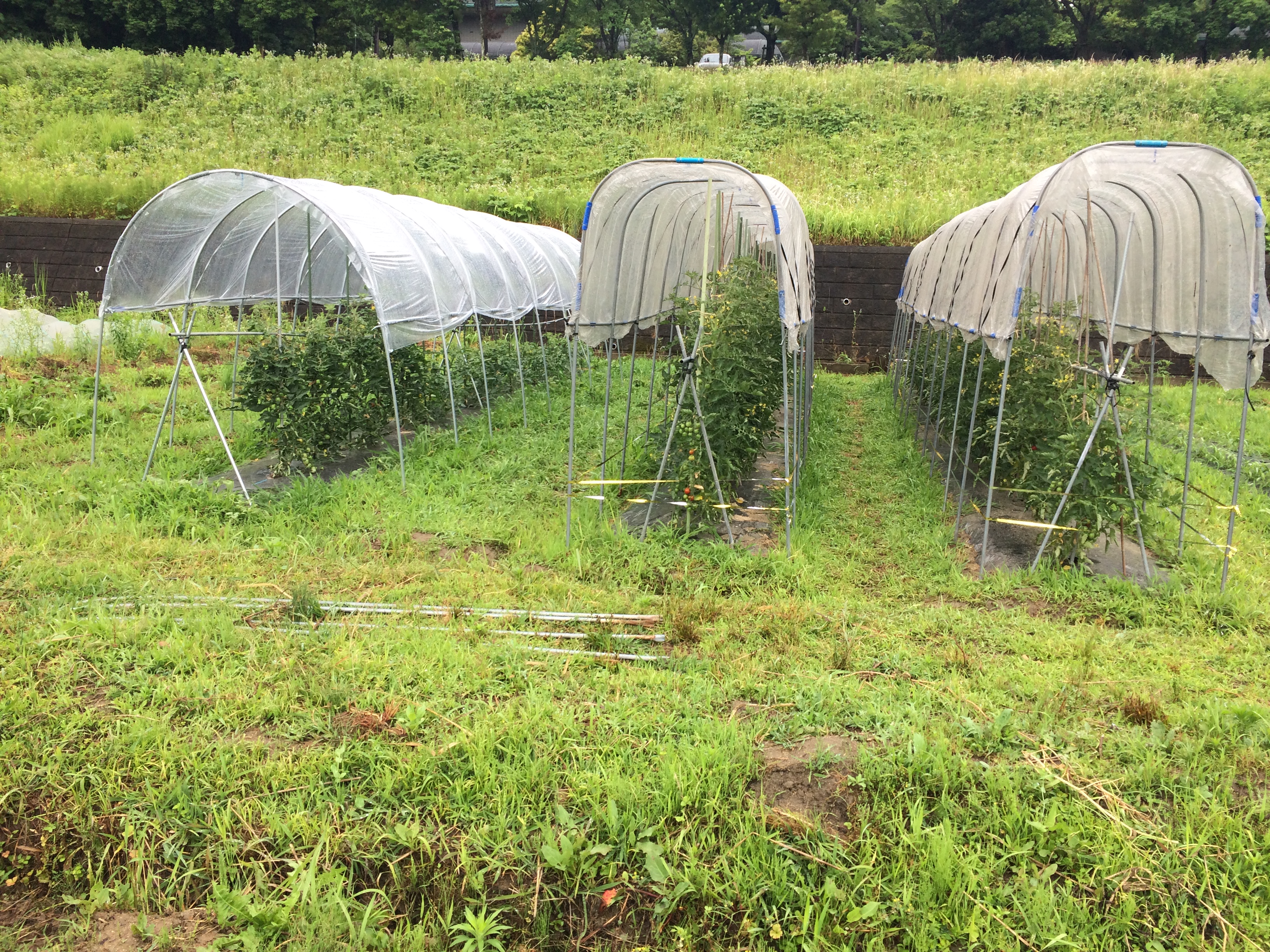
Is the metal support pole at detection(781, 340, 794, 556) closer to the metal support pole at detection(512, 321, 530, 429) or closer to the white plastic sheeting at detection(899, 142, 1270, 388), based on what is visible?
the white plastic sheeting at detection(899, 142, 1270, 388)

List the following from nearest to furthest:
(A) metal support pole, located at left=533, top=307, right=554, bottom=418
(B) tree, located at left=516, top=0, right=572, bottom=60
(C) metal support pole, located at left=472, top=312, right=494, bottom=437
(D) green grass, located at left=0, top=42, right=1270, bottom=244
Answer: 1. (C) metal support pole, located at left=472, top=312, right=494, bottom=437
2. (A) metal support pole, located at left=533, top=307, right=554, bottom=418
3. (D) green grass, located at left=0, top=42, right=1270, bottom=244
4. (B) tree, located at left=516, top=0, right=572, bottom=60

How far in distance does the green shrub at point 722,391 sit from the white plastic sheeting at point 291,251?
2.67 m

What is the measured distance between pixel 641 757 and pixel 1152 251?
20.3 ft

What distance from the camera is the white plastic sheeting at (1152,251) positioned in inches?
223

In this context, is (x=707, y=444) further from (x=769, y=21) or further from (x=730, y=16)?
(x=769, y=21)

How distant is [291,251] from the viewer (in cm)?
968

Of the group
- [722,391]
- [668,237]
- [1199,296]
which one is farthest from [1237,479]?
[668,237]

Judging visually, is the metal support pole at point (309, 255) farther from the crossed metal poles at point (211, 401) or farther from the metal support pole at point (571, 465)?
the metal support pole at point (571, 465)

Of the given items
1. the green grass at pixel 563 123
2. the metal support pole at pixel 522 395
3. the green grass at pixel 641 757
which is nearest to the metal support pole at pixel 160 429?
the green grass at pixel 641 757

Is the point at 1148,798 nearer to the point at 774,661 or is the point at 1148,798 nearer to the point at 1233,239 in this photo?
the point at 774,661

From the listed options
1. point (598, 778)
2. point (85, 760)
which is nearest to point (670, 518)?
point (598, 778)

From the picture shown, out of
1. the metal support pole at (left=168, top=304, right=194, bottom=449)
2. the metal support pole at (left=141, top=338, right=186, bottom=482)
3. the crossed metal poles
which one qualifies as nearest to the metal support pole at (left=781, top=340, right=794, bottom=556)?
the crossed metal poles

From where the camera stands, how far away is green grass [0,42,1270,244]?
60.3ft

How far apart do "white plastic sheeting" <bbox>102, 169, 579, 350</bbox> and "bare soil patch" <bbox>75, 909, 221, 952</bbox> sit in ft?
17.2
